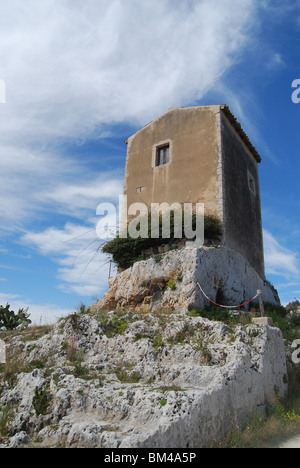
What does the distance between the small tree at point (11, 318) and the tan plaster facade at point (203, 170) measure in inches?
297

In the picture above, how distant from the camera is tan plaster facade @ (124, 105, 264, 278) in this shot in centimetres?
1295

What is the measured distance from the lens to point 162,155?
14852 millimetres

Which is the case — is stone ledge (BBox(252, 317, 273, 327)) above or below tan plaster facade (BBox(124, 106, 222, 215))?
below

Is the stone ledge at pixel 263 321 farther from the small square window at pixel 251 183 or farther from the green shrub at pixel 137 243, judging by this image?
the small square window at pixel 251 183

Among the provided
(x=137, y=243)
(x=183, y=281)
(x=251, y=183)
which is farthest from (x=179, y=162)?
(x=183, y=281)

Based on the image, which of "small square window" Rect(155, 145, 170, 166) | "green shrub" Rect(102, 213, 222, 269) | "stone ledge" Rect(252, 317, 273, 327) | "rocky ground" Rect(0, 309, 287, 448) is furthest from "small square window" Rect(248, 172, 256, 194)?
"rocky ground" Rect(0, 309, 287, 448)

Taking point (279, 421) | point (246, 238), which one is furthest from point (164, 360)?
point (246, 238)

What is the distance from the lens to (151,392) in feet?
18.1

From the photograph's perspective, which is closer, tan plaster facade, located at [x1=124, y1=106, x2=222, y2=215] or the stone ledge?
the stone ledge

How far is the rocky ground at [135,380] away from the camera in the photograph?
4930 millimetres

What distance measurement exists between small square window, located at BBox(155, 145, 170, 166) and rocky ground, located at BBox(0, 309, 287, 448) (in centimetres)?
739

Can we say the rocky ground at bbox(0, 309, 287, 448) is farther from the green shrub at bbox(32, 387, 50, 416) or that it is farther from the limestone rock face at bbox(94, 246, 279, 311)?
the limestone rock face at bbox(94, 246, 279, 311)

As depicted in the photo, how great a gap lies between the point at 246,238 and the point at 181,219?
3808 millimetres
